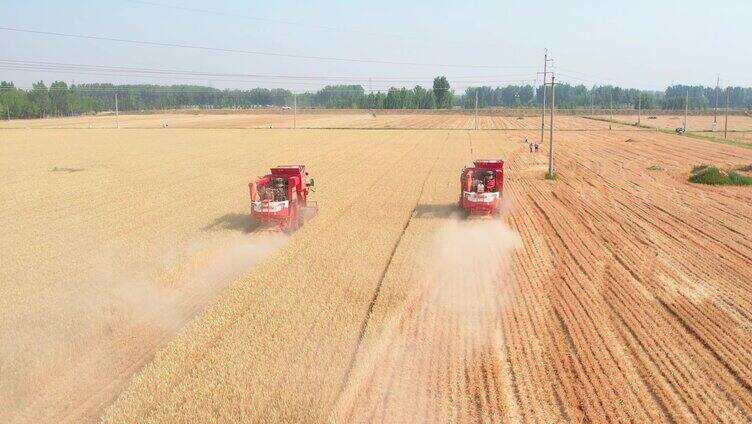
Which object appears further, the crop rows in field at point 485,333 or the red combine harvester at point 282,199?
the red combine harvester at point 282,199

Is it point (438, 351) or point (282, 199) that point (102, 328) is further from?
point (282, 199)

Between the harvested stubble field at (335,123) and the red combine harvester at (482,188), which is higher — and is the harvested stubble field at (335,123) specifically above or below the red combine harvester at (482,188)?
above

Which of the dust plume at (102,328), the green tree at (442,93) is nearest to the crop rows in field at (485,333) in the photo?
the dust plume at (102,328)

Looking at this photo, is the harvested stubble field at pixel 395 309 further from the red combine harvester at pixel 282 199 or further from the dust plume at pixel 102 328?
the red combine harvester at pixel 282 199

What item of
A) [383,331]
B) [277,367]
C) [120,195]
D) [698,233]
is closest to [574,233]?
[698,233]

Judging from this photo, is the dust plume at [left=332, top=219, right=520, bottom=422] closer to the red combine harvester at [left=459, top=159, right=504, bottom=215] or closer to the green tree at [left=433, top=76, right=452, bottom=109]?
the red combine harvester at [left=459, top=159, right=504, bottom=215]

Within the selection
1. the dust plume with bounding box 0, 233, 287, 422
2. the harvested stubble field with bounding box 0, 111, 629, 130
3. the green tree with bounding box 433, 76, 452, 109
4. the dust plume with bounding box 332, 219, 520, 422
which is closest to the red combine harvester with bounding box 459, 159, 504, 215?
the dust plume with bounding box 332, 219, 520, 422

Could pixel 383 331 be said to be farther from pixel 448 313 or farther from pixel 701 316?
pixel 701 316

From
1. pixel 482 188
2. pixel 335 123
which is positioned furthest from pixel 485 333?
pixel 335 123
